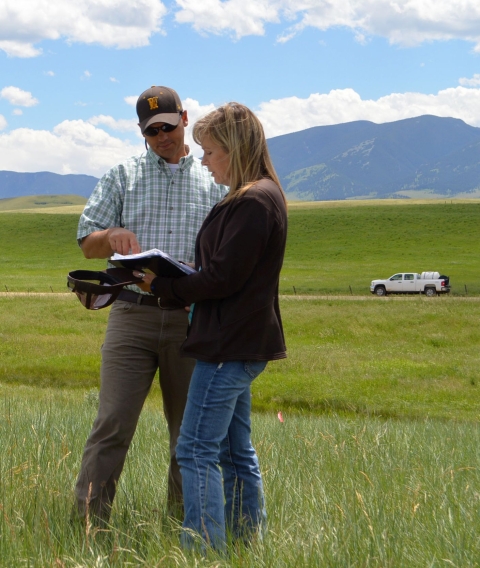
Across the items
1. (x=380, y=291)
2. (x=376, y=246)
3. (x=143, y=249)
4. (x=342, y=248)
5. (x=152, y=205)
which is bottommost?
(x=380, y=291)

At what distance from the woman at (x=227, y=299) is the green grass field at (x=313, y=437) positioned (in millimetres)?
262

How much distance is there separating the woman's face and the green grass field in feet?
4.52

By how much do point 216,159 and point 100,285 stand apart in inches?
31.5

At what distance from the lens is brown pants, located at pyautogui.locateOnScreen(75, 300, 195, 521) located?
3.71m

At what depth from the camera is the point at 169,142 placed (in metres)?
4.18

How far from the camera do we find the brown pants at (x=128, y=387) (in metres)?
3.71

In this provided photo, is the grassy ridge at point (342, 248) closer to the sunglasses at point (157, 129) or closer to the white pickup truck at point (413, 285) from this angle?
the white pickup truck at point (413, 285)

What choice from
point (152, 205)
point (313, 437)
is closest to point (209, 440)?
point (152, 205)

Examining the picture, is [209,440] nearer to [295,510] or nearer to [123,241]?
[295,510]

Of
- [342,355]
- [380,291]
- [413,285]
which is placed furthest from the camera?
[413,285]

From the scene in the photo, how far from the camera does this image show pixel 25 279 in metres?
49.3

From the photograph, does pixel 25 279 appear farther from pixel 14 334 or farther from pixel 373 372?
pixel 373 372

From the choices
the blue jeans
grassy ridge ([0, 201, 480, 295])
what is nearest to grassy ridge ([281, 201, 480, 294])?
grassy ridge ([0, 201, 480, 295])

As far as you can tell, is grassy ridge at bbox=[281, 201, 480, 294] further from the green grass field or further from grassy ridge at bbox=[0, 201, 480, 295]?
the green grass field
